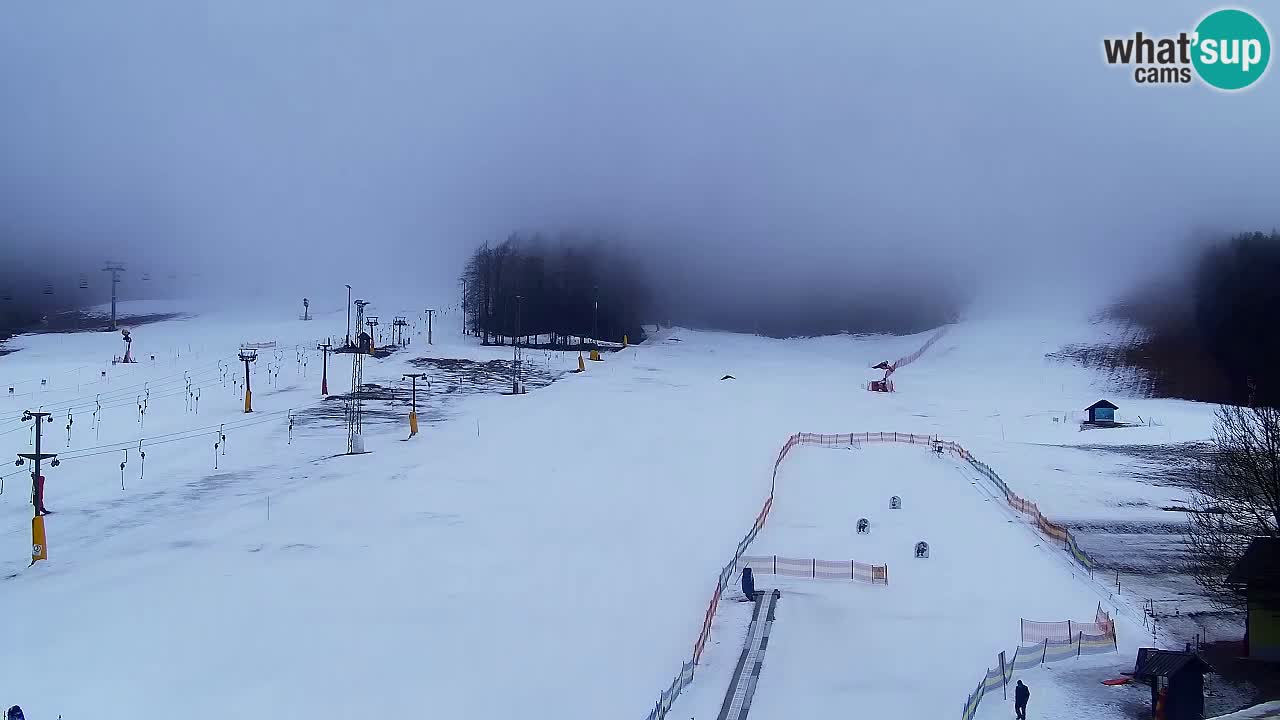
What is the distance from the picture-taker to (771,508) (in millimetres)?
30766

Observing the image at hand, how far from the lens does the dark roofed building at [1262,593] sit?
16094 millimetres

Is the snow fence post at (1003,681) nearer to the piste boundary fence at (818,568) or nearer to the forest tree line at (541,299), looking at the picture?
the piste boundary fence at (818,568)

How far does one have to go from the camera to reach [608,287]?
4505 inches

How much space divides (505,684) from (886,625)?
806cm

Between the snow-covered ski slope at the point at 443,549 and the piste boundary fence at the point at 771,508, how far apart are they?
46cm

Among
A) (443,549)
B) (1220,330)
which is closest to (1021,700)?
(443,549)

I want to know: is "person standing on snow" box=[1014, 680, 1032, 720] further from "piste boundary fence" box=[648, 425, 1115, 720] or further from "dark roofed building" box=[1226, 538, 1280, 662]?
"dark roofed building" box=[1226, 538, 1280, 662]

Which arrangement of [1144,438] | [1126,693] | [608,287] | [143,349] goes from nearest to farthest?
[1126,693] < [1144,438] < [143,349] < [608,287]

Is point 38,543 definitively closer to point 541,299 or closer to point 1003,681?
point 1003,681

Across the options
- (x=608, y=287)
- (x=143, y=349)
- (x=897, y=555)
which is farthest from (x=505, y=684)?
(x=608, y=287)

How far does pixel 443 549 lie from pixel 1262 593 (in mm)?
17947

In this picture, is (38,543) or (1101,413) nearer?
(38,543)

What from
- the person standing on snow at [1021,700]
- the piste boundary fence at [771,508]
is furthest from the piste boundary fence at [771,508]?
the person standing on snow at [1021,700]

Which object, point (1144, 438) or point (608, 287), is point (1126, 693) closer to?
point (1144, 438)
